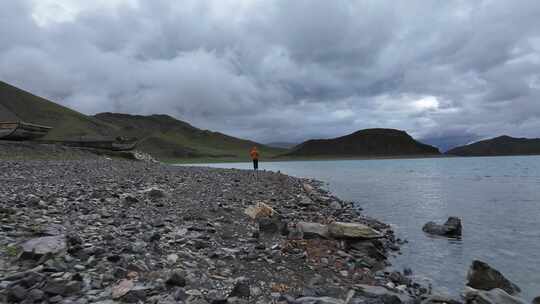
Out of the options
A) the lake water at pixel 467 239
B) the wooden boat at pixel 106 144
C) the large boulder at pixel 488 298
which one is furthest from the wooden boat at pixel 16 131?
the large boulder at pixel 488 298

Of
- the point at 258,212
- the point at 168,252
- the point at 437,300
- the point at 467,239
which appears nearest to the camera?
the point at 437,300

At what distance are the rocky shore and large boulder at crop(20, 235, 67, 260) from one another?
0.7 inches

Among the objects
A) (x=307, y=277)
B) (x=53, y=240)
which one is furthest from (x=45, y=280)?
(x=307, y=277)

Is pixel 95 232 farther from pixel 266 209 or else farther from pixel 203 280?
pixel 266 209

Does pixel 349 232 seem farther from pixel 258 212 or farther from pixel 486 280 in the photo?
pixel 486 280

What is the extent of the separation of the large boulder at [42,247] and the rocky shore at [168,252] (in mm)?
19

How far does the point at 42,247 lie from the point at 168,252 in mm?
2345

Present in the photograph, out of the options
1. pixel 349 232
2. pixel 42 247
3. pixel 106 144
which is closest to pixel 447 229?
pixel 349 232

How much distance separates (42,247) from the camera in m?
6.97

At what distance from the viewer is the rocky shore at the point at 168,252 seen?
6.27 metres

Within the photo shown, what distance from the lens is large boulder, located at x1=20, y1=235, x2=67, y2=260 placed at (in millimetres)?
6777

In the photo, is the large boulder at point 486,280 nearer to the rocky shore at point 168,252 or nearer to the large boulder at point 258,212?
the rocky shore at point 168,252

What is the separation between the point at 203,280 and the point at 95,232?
3204 millimetres

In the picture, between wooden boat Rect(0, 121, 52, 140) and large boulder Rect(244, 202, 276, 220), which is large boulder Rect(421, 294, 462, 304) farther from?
wooden boat Rect(0, 121, 52, 140)
